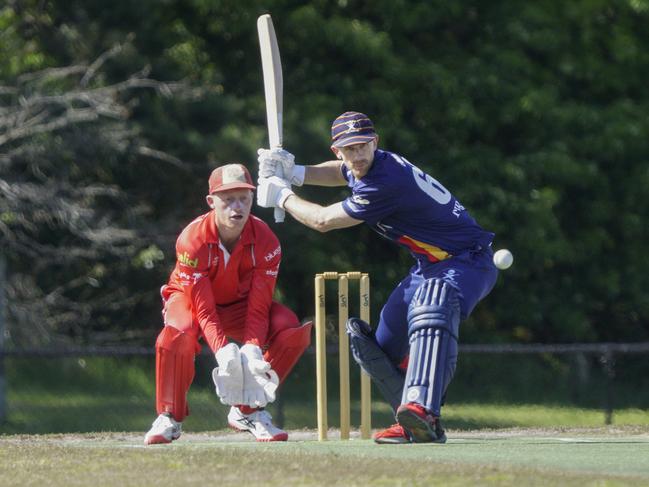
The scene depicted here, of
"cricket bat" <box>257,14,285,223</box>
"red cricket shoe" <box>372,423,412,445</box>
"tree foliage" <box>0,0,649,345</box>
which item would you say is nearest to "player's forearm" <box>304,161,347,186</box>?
"cricket bat" <box>257,14,285,223</box>

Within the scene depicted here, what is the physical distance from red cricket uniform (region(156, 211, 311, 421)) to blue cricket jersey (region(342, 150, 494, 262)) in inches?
31.7

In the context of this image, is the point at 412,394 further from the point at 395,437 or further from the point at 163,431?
the point at 163,431

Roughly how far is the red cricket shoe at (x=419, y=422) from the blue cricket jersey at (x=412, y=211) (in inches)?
30.8

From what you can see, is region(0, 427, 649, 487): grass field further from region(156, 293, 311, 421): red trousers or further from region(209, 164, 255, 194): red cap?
region(209, 164, 255, 194): red cap

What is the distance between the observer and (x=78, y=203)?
12180 mm

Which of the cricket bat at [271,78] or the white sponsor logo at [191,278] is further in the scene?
the cricket bat at [271,78]

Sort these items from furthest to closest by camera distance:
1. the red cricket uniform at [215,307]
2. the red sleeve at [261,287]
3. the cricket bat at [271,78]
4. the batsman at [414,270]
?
1. the cricket bat at [271,78]
2. the red sleeve at [261,287]
3. the red cricket uniform at [215,307]
4. the batsman at [414,270]

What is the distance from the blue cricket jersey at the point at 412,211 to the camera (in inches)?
242

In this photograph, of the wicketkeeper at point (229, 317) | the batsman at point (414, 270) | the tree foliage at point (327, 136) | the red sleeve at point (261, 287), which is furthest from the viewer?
the tree foliage at point (327, 136)

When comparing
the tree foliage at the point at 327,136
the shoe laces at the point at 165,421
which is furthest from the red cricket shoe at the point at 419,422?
the tree foliage at the point at 327,136

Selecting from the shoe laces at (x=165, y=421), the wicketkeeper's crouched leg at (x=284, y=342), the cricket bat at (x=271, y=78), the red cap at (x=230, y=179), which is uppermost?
the cricket bat at (x=271, y=78)

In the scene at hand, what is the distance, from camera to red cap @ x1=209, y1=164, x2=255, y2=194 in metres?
6.71

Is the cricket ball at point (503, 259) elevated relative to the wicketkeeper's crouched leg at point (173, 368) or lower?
elevated

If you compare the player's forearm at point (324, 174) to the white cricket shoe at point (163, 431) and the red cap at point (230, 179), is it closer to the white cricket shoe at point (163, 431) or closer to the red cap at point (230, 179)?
the red cap at point (230, 179)
